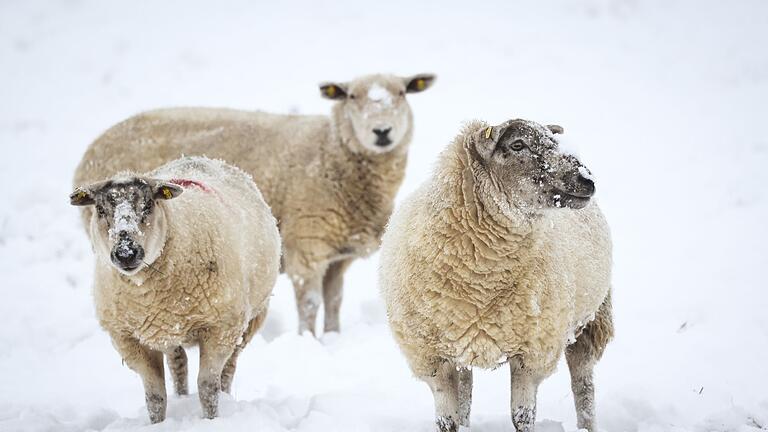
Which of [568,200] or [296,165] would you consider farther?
[296,165]

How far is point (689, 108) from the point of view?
42.5 feet

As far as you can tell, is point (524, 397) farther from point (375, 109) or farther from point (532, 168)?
point (375, 109)

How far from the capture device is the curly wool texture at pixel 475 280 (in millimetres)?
3730

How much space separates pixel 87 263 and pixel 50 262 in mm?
396

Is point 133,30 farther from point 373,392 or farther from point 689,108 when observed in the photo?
point 373,392

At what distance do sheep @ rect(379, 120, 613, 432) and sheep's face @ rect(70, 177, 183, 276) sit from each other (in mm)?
1335

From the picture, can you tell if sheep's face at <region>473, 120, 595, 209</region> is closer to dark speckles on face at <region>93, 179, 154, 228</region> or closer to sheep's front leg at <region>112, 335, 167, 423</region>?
dark speckles on face at <region>93, 179, 154, 228</region>

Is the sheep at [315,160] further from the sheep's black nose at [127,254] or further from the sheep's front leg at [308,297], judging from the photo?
the sheep's black nose at [127,254]

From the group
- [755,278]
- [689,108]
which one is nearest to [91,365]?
[755,278]

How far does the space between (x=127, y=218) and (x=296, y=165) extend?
3253 mm

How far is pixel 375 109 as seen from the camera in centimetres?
719

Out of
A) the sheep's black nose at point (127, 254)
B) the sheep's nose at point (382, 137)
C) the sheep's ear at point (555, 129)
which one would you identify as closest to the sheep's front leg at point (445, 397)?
the sheep's ear at point (555, 129)

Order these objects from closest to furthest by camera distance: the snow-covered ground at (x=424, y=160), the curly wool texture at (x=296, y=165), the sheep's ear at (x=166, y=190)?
the sheep's ear at (x=166, y=190) → the snow-covered ground at (x=424, y=160) → the curly wool texture at (x=296, y=165)

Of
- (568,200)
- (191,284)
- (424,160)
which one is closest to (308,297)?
(191,284)
